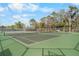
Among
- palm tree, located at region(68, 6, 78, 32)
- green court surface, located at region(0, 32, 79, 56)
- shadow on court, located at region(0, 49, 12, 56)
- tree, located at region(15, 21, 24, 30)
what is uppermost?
palm tree, located at region(68, 6, 78, 32)

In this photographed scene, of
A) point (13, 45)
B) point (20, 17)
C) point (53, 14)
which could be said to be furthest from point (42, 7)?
point (13, 45)

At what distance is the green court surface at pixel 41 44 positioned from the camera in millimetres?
2062

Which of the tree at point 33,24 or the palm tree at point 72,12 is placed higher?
the palm tree at point 72,12

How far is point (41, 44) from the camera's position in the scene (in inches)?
81.4

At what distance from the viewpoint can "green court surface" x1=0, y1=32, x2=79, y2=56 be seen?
2062 millimetres

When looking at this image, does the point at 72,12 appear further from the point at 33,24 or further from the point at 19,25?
the point at 19,25

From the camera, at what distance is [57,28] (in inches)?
82.2

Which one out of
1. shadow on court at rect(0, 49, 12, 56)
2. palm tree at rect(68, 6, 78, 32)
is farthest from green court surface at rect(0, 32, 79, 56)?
palm tree at rect(68, 6, 78, 32)

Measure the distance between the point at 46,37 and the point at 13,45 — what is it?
40cm

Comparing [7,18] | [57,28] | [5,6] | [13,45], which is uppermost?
[5,6]

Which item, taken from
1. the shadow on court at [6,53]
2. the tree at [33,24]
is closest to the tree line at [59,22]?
the tree at [33,24]

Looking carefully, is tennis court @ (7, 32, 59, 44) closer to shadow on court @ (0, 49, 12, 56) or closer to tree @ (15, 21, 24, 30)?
tree @ (15, 21, 24, 30)

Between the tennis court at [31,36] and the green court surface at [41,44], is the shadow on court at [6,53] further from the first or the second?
the tennis court at [31,36]

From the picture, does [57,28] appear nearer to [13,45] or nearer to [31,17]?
[31,17]
